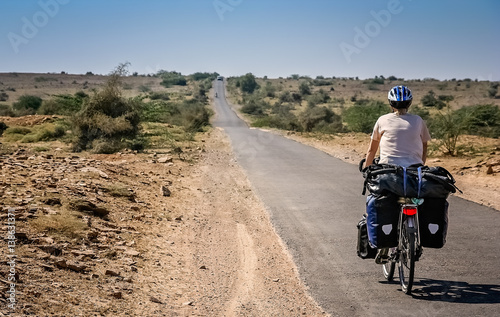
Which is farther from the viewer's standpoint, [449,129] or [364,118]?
[364,118]

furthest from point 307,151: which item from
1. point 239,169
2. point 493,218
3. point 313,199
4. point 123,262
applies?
point 123,262

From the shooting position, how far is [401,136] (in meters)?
5.79

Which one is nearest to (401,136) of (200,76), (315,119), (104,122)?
(104,122)

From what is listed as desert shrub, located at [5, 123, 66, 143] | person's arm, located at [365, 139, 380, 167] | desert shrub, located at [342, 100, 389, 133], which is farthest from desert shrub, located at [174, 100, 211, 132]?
person's arm, located at [365, 139, 380, 167]

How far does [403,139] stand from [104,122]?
1693 cm

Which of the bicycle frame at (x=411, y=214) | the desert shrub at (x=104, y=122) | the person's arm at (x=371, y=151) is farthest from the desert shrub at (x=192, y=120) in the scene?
the bicycle frame at (x=411, y=214)

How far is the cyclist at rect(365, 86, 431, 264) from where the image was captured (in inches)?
227

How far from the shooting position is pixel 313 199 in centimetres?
1139

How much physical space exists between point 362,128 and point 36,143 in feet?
65.5

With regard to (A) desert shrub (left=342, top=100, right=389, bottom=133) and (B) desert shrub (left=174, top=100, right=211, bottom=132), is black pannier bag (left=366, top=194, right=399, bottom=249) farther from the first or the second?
(B) desert shrub (left=174, top=100, right=211, bottom=132)

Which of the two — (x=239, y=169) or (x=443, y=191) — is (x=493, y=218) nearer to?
(x=443, y=191)

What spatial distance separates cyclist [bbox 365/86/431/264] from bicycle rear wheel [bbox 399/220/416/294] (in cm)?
29

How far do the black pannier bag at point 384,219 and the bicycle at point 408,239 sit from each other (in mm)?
61

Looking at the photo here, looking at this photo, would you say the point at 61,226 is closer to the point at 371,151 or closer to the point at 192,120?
the point at 371,151
